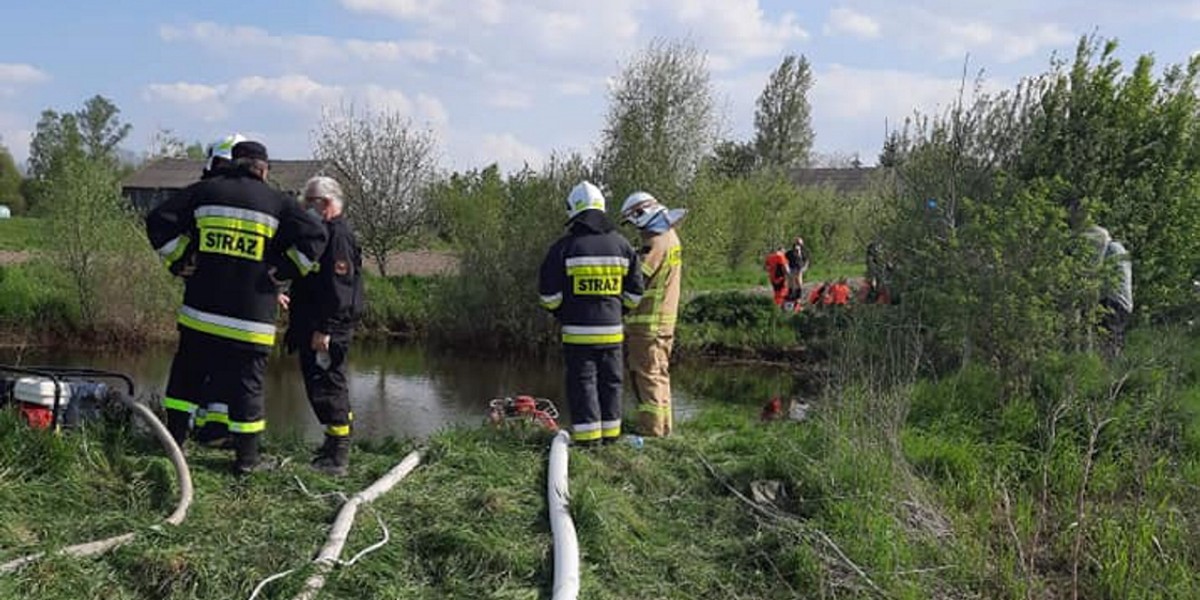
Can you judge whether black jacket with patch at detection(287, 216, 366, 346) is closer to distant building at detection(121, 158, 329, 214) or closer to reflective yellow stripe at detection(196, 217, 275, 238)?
reflective yellow stripe at detection(196, 217, 275, 238)

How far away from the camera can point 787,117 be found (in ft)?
158

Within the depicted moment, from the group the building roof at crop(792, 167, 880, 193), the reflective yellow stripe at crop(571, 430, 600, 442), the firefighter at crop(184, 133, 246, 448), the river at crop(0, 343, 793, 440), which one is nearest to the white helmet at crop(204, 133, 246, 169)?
the firefighter at crop(184, 133, 246, 448)

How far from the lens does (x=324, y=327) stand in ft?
17.0

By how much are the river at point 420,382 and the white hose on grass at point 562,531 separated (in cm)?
592

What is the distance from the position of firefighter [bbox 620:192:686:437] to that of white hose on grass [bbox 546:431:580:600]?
1.19m

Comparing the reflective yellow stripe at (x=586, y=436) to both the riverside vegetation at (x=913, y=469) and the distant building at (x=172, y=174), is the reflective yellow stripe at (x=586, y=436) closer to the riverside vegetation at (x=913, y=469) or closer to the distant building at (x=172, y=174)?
the riverside vegetation at (x=913, y=469)

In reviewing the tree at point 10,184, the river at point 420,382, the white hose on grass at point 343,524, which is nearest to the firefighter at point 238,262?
the white hose on grass at point 343,524

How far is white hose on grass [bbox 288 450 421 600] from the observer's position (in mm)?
3555

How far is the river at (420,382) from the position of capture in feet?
39.7

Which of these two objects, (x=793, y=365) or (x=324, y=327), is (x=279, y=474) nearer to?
(x=324, y=327)

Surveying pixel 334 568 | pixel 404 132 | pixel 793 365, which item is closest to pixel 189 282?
pixel 334 568

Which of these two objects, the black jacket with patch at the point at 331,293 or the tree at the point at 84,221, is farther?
the tree at the point at 84,221

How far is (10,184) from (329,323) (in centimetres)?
4782

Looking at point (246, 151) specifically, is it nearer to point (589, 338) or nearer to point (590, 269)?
point (590, 269)
